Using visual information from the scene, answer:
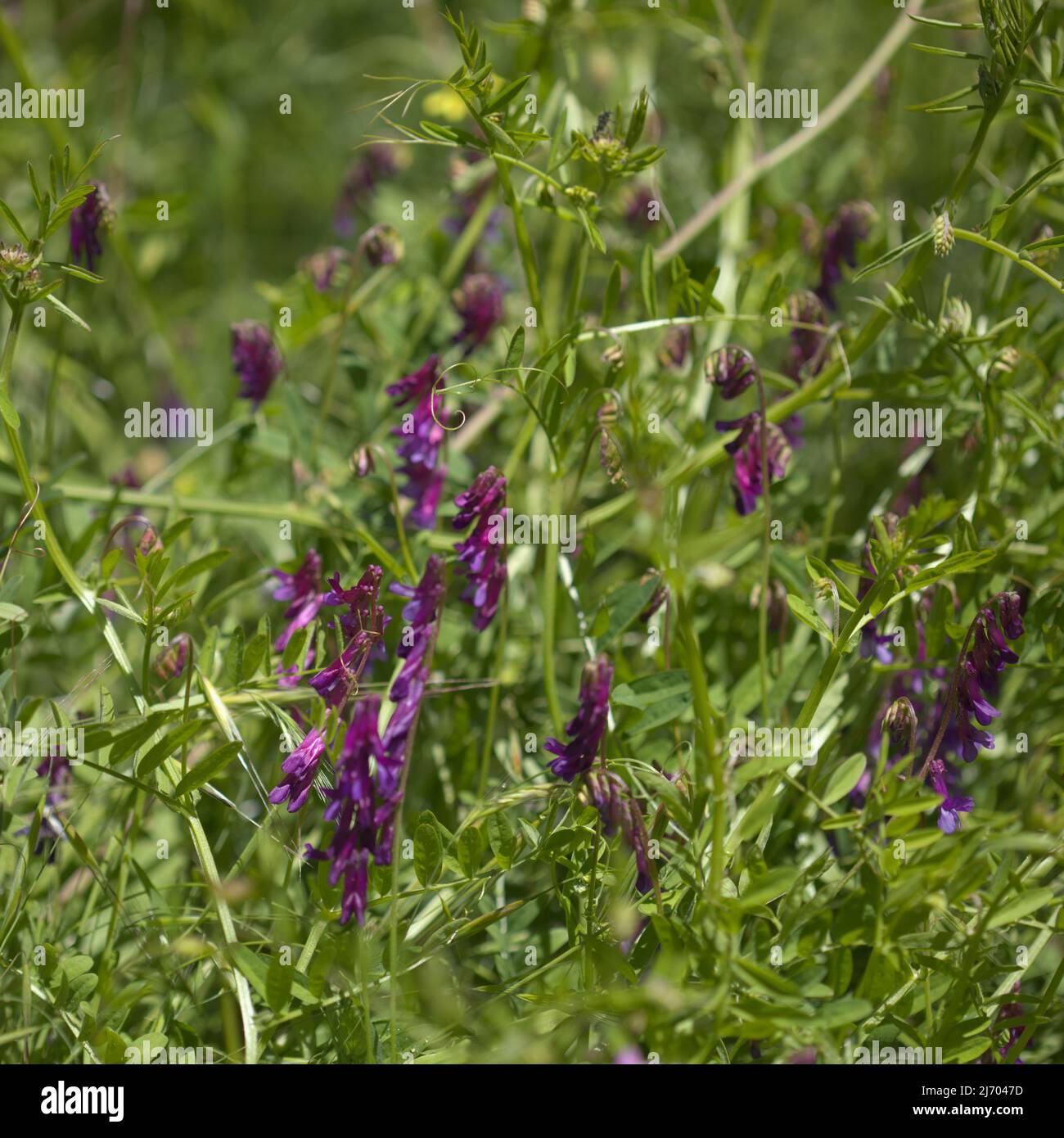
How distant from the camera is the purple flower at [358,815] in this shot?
116 centimetres

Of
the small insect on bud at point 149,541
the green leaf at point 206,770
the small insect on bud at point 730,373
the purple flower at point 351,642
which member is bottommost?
the green leaf at point 206,770

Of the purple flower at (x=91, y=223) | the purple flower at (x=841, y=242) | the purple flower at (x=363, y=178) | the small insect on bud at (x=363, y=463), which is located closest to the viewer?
the small insect on bud at (x=363, y=463)

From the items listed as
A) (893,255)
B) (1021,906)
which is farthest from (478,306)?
(1021,906)

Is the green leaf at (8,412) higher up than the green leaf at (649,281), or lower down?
lower down

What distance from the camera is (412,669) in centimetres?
131

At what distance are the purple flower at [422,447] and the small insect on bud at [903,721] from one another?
2.51ft

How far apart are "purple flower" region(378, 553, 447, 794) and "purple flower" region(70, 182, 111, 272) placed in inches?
33.8

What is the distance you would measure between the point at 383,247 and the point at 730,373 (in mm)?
697

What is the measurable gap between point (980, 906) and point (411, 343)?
53.6 inches

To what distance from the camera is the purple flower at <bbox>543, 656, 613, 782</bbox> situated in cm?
125

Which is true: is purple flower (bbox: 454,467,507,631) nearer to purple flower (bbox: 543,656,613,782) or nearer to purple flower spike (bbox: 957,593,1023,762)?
purple flower (bbox: 543,656,613,782)

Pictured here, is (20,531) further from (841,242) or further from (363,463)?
(841,242)

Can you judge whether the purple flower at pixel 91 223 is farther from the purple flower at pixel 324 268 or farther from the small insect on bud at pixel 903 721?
the small insect on bud at pixel 903 721

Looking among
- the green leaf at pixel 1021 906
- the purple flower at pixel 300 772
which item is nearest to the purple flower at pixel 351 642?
the purple flower at pixel 300 772
